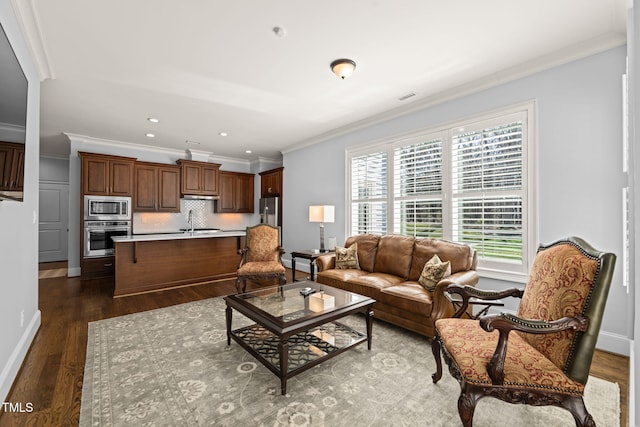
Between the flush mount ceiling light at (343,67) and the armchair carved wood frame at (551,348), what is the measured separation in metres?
2.38

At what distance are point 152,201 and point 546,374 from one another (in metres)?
6.94

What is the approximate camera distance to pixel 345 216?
499 centimetres

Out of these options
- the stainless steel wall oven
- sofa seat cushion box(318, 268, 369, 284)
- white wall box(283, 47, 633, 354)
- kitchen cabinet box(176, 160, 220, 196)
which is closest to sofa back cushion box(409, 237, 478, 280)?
white wall box(283, 47, 633, 354)

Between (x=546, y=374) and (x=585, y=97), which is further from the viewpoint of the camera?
(x=585, y=97)

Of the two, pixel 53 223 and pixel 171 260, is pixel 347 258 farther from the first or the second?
pixel 53 223

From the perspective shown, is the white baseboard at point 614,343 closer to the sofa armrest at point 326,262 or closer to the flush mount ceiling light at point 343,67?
the sofa armrest at point 326,262

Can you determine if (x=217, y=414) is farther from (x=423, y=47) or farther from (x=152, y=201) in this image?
(x=152, y=201)

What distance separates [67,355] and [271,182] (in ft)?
17.0

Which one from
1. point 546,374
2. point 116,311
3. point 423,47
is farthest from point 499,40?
point 116,311

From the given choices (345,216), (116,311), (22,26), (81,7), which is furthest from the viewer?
(345,216)

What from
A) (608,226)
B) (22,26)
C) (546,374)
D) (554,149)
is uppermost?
(22,26)

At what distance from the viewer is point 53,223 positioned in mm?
7363

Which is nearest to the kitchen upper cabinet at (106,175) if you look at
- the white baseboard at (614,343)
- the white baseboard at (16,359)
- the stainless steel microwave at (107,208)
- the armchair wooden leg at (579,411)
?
the stainless steel microwave at (107,208)


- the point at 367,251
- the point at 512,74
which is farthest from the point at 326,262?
the point at 512,74
